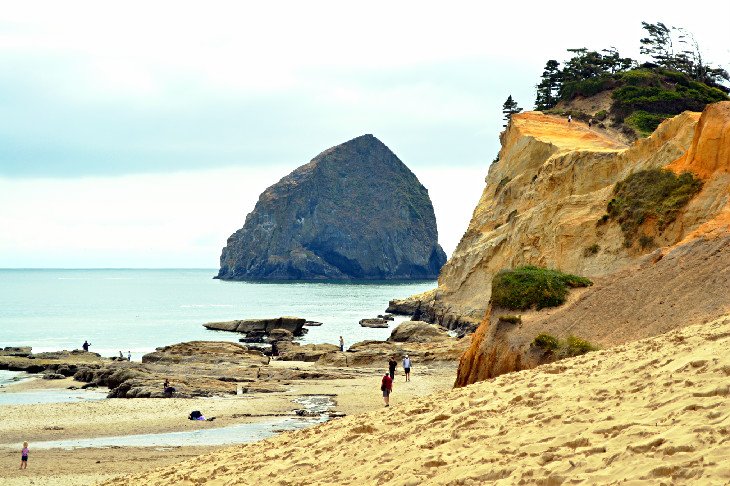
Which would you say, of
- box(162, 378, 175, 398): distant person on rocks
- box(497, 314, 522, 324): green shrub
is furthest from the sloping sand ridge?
box(162, 378, 175, 398): distant person on rocks

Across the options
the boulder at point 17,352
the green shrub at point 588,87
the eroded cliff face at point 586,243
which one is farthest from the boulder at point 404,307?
the boulder at point 17,352

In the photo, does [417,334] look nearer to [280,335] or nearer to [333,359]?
[333,359]

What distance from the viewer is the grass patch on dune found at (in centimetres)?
2672

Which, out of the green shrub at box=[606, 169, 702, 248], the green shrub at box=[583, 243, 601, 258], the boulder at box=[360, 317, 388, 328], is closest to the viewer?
the green shrub at box=[606, 169, 702, 248]

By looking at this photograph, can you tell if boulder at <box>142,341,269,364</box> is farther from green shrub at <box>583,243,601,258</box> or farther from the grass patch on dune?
the grass patch on dune

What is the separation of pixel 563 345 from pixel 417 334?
137ft

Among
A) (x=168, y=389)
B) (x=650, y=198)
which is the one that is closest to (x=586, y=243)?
(x=650, y=198)

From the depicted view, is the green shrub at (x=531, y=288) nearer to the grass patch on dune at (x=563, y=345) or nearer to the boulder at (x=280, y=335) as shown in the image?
the grass patch on dune at (x=563, y=345)

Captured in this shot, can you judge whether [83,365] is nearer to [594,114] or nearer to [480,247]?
[480,247]

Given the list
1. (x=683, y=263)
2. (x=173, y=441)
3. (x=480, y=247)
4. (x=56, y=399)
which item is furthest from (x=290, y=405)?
(x=480, y=247)

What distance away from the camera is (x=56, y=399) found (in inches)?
1725

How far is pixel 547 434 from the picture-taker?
12852 millimetres

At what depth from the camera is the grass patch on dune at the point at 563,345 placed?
87.6 ft

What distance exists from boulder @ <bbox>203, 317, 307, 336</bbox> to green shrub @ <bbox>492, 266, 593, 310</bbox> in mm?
54033
